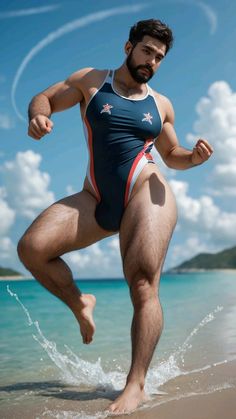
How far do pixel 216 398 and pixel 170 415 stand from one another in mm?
367

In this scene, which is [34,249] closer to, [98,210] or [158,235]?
[98,210]

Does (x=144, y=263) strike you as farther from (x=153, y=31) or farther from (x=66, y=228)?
(x=153, y=31)

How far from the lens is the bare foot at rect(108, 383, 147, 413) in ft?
9.96

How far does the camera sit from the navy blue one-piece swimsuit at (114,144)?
149 inches

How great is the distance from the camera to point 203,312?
11.8 metres

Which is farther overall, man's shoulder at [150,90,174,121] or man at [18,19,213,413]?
man's shoulder at [150,90,174,121]

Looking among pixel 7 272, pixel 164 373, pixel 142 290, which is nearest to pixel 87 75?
pixel 142 290

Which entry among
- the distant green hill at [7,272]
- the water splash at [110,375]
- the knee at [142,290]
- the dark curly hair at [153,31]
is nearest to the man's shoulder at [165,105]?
the dark curly hair at [153,31]

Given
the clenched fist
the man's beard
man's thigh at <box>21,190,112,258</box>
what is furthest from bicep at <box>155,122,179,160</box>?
the clenched fist

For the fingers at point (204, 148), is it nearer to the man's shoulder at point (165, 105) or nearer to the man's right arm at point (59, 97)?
the man's shoulder at point (165, 105)

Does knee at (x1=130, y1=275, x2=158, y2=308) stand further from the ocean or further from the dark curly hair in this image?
the dark curly hair

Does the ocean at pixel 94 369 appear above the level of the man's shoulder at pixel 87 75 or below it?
below

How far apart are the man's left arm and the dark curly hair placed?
1.54ft

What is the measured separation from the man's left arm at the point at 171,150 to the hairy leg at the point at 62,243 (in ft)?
2.42
